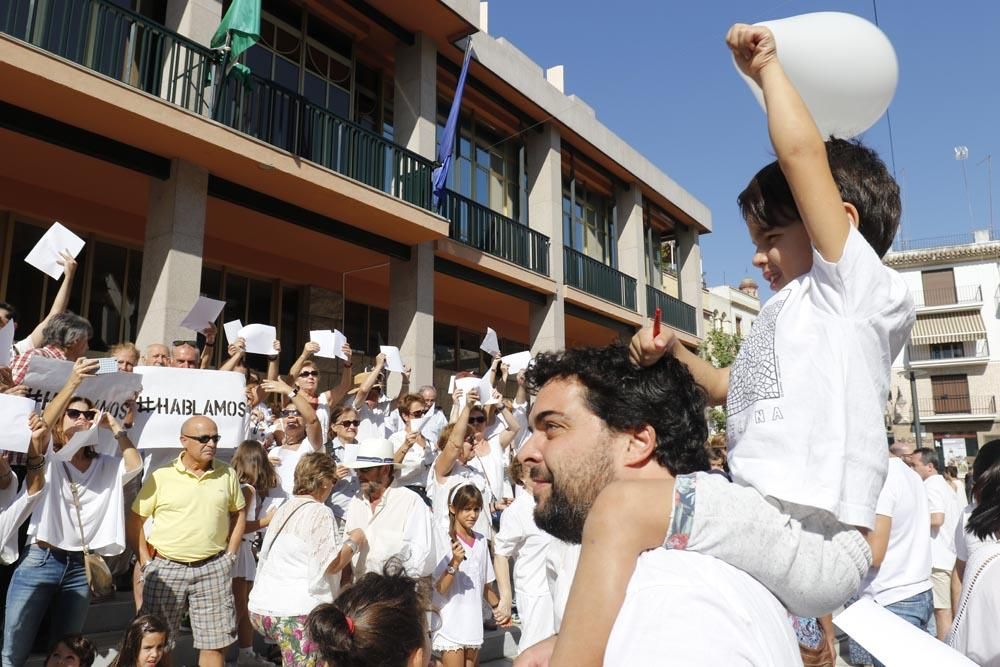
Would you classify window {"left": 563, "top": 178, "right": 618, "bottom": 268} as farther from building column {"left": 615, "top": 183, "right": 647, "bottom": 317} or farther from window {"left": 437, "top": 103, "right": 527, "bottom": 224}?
window {"left": 437, "top": 103, "right": 527, "bottom": 224}

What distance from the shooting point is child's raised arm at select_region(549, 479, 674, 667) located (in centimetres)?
115

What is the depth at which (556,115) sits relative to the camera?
1636 cm

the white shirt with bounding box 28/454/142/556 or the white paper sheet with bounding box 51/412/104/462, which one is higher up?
the white paper sheet with bounding box 51/412/104/462

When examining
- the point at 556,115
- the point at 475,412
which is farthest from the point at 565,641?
the point at 556,115

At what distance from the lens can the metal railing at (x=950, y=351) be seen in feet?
156

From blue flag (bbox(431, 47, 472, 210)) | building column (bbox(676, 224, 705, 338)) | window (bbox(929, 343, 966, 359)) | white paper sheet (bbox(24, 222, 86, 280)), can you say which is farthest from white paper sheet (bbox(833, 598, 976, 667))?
window (bbox(929, 343, 966, 359))

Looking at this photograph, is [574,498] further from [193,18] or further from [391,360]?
[193,18]

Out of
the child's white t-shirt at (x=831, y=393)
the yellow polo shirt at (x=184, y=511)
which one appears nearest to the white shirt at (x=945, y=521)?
the yellow polo shirt at (x=184, y=511)

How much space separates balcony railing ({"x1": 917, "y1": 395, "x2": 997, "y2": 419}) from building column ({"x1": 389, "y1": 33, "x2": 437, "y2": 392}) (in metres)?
45.7

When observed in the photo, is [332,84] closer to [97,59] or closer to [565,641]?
[97,59]

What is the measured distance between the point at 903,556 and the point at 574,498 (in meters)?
4.08

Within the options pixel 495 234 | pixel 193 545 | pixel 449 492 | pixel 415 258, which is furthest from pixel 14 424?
Answer: pixel 495 234

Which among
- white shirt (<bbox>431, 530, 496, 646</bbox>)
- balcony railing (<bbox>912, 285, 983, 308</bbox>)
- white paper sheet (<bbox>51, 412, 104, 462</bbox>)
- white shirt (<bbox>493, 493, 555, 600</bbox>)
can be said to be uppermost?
balcony railing (<bbox>912, 285, 983, 308</bbox>)

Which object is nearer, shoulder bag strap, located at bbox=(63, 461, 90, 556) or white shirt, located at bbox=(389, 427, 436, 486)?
shoulder bag strap, located at bbox=(63, 461, 90, 556)
